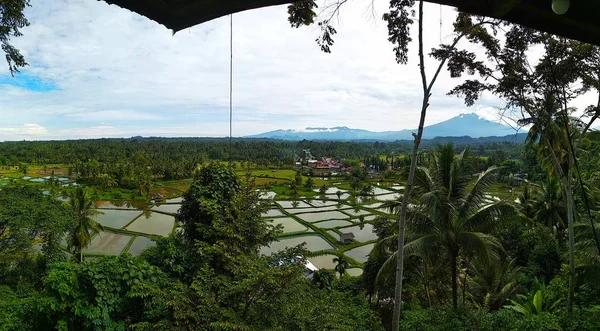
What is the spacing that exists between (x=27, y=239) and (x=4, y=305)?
17.9 ft

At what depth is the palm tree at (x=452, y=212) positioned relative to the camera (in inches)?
252

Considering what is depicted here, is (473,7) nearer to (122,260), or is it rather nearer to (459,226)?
(459,226)

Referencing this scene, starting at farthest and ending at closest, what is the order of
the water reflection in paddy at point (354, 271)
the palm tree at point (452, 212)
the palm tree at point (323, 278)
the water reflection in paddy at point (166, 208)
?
the water reflection in paddy at point (166, 208) → the water reflection in paddy at point (354, 271) → the palm tree at point (323, 278) → the palm tree at point (452, 212)

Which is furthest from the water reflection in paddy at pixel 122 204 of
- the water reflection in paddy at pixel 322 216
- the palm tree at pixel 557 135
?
the palm tree at pixel 557 135

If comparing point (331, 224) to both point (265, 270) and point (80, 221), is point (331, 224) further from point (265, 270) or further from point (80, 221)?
point (265, 270)

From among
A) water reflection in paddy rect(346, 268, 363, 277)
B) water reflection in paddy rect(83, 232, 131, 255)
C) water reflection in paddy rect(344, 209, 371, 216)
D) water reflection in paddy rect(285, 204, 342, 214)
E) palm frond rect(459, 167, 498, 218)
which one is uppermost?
palm frond rect(459, 167, 498, 218)

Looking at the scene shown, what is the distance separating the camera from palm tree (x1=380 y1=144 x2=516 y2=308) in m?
6.40

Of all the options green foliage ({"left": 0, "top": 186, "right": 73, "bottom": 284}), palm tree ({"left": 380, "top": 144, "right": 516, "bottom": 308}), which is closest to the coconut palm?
palm tree ({"left": 380, "top": 144, "right": 516, "bottom": 308})

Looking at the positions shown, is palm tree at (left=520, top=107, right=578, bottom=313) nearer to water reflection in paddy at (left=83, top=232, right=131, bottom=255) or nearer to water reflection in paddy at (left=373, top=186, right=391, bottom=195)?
water reflection in paddy at (left=83, top=232, right=131, bottom=255)

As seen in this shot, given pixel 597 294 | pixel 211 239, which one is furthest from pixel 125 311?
pixel 597 294

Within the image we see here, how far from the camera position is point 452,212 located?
6.48 m

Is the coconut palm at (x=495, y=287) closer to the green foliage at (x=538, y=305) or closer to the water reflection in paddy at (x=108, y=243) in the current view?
the green foliage at (x=538, y=305)

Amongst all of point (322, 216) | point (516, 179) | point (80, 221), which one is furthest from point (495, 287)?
point (516, 179)

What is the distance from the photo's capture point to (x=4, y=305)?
6.88 meters
